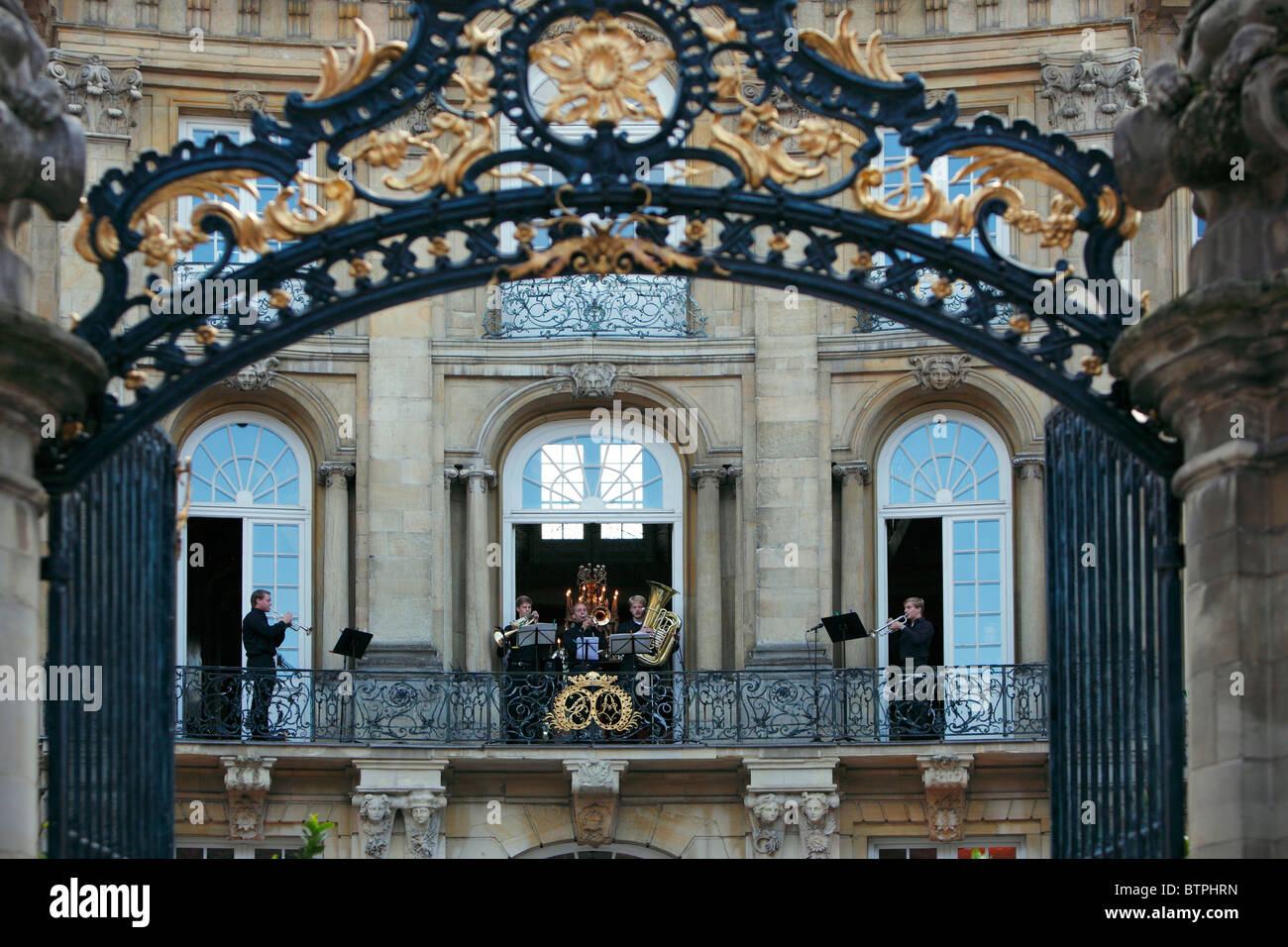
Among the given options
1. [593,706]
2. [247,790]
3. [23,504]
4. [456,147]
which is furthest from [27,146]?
[593,706]

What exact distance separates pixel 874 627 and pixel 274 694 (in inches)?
233

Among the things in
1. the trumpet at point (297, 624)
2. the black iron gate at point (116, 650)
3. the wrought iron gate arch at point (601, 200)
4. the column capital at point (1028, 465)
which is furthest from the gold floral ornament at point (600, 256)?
the column capital at point (1028, 465)

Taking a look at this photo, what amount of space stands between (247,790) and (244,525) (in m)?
2.85

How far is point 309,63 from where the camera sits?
27.6 metres

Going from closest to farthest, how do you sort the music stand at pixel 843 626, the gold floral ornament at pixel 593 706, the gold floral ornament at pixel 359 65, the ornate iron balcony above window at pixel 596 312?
the gold floral ornament at pixel 359 65 < the music stand at pixel 843 626 < the gold floral ornament at pixel 593 706 < the ornate iron balcony above window at pixel 596 312

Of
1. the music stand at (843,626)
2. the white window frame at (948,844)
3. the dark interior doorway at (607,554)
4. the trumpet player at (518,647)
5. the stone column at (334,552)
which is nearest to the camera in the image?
the music stand at (843,626)

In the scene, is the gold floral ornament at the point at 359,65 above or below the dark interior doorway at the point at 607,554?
above

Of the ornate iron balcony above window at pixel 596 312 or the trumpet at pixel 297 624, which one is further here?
the ornate iron balcony above window at pixel 596 312

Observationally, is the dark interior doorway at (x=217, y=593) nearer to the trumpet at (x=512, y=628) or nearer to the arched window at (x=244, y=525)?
the arched window at (x=244, y=525)

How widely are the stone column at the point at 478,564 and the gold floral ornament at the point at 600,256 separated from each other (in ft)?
49.0

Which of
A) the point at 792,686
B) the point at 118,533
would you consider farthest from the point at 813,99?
the point at 792,686

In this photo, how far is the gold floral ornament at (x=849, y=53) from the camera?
12656mm

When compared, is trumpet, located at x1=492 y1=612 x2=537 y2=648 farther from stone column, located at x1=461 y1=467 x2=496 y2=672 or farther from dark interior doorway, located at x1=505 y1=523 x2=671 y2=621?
dark interior doorway, located at x1=505 y1=523 x2=671 y2=621

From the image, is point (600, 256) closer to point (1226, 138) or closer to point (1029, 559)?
point (1226, 138)
